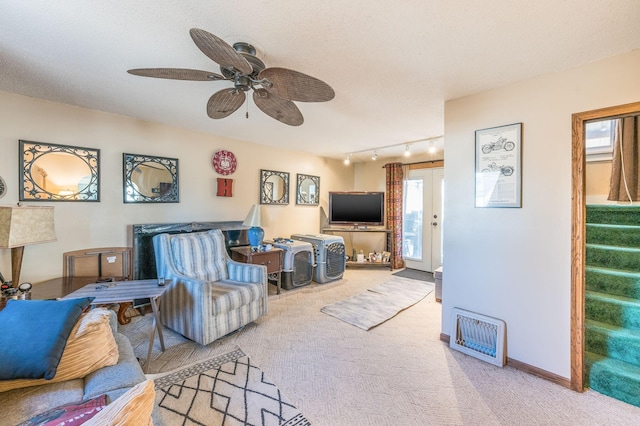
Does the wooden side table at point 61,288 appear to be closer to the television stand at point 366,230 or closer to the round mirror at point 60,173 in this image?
the round mirror at point 60,173

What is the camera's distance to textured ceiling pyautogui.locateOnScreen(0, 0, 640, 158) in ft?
4.60

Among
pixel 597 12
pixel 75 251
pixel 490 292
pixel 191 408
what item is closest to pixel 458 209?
pixel 490 292

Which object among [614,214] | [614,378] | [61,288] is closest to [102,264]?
[61,288]

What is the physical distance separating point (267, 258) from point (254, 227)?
47 cm

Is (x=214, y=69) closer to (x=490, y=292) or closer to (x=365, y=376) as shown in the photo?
(x=365, y=376)

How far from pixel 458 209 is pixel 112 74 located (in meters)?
3.11

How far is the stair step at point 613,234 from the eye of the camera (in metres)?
2.51

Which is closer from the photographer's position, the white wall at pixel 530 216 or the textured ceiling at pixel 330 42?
the textured ceiling at pixel 330 42

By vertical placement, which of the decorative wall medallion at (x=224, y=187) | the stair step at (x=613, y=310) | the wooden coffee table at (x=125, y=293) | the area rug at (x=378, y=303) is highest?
the decorative wall medallion at (x=224, y=187)

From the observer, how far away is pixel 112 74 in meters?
2.13

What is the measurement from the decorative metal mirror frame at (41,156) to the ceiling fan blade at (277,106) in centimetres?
224

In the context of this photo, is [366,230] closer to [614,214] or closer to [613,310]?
[614,214]

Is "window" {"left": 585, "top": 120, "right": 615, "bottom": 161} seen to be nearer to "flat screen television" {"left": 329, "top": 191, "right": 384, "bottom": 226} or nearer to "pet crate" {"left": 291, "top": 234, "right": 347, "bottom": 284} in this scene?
"flat screen television" {"left": 329, "top": 191, "right": 384, "bottom": 226}

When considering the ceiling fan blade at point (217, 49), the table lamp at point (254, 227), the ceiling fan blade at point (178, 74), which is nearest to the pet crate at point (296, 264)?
the table lamp at point (254, 227)
